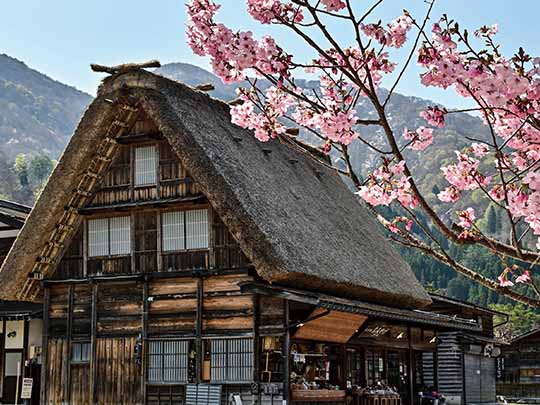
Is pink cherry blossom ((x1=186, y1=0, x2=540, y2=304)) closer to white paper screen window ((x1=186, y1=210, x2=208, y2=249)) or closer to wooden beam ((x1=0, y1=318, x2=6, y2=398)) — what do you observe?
white paper screen window ((x1=186, y1=210, x2=208, y2=249))

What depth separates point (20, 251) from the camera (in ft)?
55.4

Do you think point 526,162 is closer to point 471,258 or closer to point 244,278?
point 244,278

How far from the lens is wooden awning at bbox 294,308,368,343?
15613 millimetres

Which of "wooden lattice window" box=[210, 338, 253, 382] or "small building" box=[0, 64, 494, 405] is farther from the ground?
"small building" box=[0, 64, 494, 405]

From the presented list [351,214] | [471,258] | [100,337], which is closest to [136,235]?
[100,337]

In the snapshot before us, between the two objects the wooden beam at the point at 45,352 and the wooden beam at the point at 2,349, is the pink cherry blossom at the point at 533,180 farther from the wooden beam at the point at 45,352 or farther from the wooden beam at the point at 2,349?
the wooden beam at the point at 2,349

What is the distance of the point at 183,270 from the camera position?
15812 mm

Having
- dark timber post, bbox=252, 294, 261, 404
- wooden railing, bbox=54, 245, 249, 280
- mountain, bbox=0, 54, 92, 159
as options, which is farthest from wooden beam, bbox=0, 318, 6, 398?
mountain, bbox=0, 54, 92, 159

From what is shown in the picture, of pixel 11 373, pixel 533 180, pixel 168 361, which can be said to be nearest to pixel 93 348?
pixel 168 361

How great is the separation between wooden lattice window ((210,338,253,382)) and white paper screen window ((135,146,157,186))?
131 inches

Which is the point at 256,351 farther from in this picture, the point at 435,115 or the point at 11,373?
the point at 435,115

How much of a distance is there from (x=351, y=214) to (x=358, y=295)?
4089 mm

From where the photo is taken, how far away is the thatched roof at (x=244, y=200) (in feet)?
48.1

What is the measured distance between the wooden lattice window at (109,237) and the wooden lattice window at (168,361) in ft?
6.34
